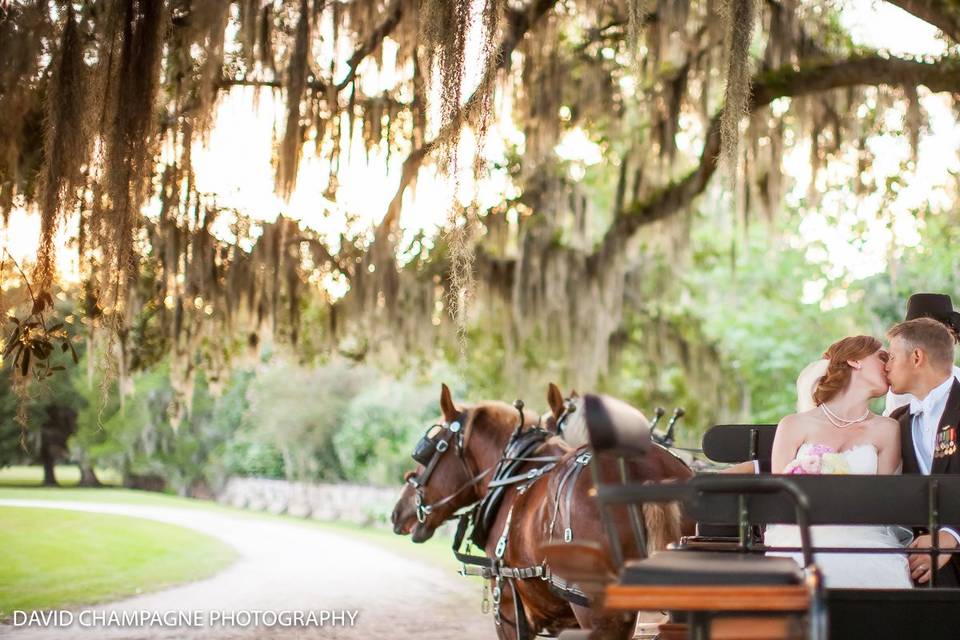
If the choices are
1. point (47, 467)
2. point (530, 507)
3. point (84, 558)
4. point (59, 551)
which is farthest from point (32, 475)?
point (530, 507)

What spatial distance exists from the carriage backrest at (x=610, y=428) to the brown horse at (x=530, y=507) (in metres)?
1.05

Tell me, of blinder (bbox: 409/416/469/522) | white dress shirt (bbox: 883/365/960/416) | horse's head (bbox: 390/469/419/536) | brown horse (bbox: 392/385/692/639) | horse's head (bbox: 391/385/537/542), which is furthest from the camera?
horse's head (bbox: 390/469/419/536)

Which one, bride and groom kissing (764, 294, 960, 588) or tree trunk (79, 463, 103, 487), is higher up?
bride and groom kissing (764, 294, 960, 588)

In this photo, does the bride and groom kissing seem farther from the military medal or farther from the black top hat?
the black top hat

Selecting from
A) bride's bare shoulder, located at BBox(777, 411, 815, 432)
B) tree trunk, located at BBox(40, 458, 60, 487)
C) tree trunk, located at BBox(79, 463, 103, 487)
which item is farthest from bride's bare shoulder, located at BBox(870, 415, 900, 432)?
tree trunk, located at BBox(79, 463, 103, 487)

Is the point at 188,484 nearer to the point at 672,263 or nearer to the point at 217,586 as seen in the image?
the point at 217,586

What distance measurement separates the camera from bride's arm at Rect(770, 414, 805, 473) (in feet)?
12.6

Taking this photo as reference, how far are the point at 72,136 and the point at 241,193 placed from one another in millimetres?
4056

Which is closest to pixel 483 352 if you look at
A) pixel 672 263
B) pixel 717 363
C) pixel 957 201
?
pixel 717 363

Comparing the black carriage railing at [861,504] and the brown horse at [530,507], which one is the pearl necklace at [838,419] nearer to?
the black carriage railing at [861,504]

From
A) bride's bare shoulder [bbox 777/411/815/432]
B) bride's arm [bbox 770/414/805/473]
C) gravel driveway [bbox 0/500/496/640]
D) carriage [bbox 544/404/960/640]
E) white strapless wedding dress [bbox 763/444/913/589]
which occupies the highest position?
bride's bare shoulder [bbox 777/411/815/432]

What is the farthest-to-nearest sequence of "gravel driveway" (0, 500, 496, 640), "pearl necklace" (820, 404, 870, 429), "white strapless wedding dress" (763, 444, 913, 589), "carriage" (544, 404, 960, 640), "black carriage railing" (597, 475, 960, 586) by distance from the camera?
"gravel driveway" (0, 500, 496, 640), "pearl necklace" (820, 404, 870, 429), "white strapless wedding dress" (763, 444, 913, 589), "black carriage railing" (597, 475, 960, 586), "carriage" (544, 404, 960, 640)

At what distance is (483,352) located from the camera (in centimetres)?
1673

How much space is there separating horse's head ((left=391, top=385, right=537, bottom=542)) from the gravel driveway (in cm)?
252
